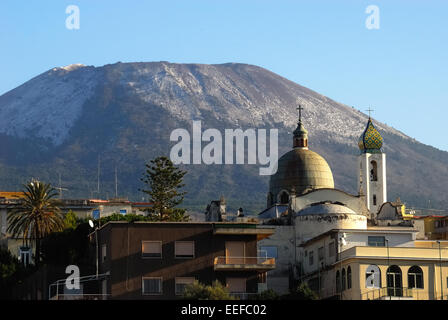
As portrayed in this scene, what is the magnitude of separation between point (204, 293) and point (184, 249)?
8760 millimetres

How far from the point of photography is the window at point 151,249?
76994 mm

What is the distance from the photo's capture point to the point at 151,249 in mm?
77188

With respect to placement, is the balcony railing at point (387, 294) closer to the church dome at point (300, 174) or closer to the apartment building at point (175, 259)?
the apartment building at point (175, 259)

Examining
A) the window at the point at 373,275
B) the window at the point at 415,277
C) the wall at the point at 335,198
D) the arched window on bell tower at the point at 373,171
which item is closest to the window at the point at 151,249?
the window at the point at 373,275

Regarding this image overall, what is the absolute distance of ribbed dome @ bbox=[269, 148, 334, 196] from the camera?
118 meters

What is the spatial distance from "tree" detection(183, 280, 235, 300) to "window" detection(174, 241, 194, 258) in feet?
19.4

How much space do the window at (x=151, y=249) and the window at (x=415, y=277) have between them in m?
17.6

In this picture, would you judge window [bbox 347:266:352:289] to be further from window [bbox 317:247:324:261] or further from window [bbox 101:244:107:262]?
window [bbox 101:244:107:262]

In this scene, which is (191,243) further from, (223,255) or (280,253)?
(280,253)

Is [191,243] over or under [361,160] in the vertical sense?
under

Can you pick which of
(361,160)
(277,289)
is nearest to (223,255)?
(277,289)

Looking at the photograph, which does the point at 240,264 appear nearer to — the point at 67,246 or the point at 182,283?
the point at 182,283
